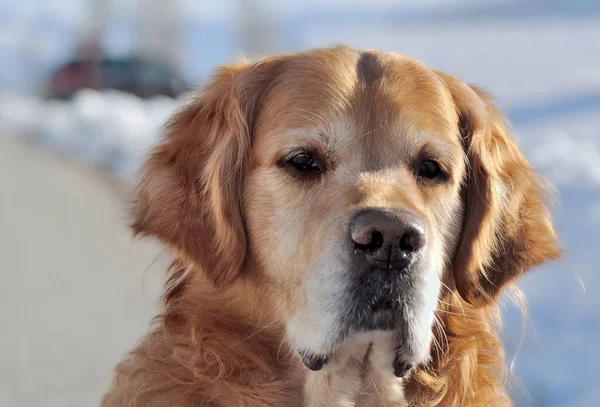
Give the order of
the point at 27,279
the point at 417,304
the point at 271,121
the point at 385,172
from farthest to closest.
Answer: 1. the point at 27,279
2. the point at 271,121
3. the point at 385,172
4. the point at 417,304

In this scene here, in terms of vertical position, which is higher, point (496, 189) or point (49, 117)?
point (496, 189)

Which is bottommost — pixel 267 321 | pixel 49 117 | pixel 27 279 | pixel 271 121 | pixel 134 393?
pixel 49 117

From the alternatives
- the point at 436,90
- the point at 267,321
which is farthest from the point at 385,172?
the point at 267,321

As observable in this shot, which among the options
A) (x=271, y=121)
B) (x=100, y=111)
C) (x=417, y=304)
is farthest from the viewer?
(x=100, y=111)

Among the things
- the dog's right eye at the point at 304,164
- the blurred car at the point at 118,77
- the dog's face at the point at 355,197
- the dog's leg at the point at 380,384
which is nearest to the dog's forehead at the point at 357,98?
the dog's face at the point at 355,197

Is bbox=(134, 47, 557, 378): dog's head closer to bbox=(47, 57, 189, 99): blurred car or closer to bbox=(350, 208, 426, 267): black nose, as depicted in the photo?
bbox=(350, 208, 426, 267): black nose

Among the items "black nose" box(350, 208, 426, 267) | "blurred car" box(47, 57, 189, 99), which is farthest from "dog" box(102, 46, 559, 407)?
"blurred car" box(47, 57, 189, 99)

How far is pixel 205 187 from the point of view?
4180 mm

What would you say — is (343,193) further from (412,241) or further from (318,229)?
(412,241)

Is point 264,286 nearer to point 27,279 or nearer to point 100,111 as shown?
point 27,279

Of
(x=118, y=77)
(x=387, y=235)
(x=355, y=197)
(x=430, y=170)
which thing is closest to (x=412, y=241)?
(x=387, y=235)

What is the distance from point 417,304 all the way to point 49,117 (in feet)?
54.7

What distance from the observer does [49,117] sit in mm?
19234

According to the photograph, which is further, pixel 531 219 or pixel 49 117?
pixel 49 117
